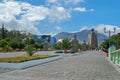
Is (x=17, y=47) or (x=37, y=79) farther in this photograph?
(x=17, y=47)

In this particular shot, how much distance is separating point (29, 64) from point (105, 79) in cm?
972

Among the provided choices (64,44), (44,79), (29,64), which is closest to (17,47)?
(64,44)

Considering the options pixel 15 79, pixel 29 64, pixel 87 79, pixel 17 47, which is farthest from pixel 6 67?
pixel 17 47

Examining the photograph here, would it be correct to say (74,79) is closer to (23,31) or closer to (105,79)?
(105,79)

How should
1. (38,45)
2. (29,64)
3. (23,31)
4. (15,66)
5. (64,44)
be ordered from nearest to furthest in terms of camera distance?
(15,66), (29,64), (64,44), (38,45), (23,31)

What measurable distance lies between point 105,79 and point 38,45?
320 ft

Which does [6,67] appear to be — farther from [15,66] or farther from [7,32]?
[7,32]

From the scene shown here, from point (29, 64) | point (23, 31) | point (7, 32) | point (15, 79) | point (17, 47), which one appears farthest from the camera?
point (23, 31)

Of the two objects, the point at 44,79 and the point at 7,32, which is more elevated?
the point at 7,32

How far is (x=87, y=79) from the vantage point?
14.6 m

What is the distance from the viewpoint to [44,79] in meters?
14.4

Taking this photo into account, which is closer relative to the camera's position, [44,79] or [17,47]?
[44,79]

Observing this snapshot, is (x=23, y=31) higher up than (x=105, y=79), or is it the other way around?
(x=23, y=31)

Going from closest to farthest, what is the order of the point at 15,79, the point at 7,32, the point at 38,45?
the point at 15,79, the point at 38,45, the point at 7,32
